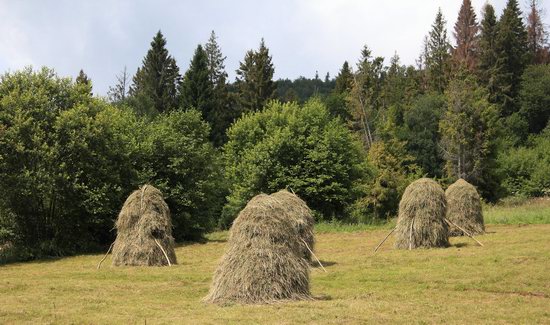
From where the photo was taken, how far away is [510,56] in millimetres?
68438

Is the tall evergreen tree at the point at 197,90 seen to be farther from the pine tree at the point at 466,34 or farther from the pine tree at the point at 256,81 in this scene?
the pine tree at the point at 466,34

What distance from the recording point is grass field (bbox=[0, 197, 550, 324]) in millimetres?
10250

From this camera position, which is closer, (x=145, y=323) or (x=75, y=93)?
(x=145, y=323)

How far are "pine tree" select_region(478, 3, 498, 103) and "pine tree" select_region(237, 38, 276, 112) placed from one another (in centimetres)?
2561

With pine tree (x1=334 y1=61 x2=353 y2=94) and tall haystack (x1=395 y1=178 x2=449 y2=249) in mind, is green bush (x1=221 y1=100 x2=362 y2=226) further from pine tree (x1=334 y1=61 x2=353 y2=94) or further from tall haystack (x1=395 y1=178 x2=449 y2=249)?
pine tree (x1=334 y1=61 x2=353 y2=94)

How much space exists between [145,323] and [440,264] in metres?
10.8

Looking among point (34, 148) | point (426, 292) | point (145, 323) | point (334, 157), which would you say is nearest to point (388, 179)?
point (334, 157)

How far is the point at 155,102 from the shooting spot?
208 ft

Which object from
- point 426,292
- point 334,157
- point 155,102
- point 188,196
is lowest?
point 426,292

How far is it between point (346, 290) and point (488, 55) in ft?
200

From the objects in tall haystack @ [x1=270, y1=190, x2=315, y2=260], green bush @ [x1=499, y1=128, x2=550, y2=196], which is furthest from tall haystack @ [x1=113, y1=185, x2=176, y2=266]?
green bush @ [x1=499, y1=128, x2=550, y2=196]

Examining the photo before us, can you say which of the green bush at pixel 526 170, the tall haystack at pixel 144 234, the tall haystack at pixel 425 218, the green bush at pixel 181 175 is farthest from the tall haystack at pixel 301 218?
the green bush at pixel 526 170

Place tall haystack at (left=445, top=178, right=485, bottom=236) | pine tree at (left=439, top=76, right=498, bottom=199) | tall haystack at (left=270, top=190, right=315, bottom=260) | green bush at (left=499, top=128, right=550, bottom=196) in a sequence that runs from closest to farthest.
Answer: tall haystack at (left=270, top=190, right=315, bottom=260) < tall haystack at (left=445, top=178, right=485, bottom=236) < pine tree at (left=439, top=76, right=498, bottom=199) < green bush at (left=499, top=128, right=550, bottom=196)

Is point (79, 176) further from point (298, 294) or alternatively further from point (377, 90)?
point (377, 90)
